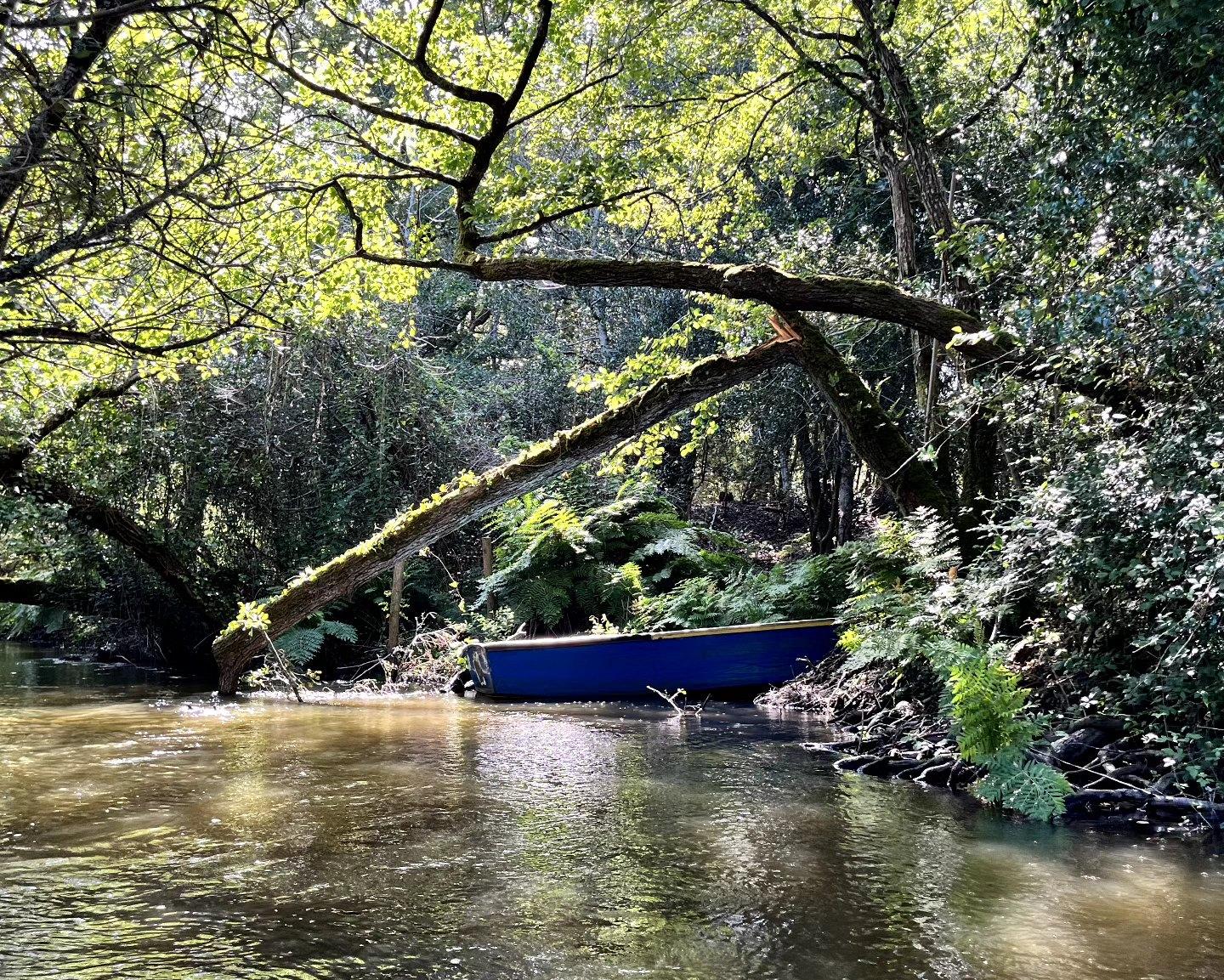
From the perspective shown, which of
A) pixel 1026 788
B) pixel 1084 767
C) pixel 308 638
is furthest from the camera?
pixel 308 638

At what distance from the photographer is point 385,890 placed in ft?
14.1

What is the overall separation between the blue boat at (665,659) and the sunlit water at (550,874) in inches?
127

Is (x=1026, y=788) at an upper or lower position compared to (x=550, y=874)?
upper

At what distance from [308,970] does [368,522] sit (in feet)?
41.8

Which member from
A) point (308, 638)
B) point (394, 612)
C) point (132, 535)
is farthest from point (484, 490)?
point (132, 535)

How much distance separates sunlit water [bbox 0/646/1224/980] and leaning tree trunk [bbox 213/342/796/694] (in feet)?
12.4

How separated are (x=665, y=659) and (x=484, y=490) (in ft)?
9.39

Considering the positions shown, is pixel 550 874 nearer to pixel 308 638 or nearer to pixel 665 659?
pixel 665 659

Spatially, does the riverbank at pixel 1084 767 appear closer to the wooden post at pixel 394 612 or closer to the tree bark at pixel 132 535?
the wooden post at pixel 394 612

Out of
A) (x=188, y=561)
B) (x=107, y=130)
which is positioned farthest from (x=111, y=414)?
(x=107, y=130)

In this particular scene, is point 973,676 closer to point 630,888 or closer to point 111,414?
point 630,888

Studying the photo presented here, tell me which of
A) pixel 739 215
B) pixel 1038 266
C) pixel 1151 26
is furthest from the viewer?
pixel 739 215

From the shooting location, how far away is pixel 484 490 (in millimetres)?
11148

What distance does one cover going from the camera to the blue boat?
1115 cm
